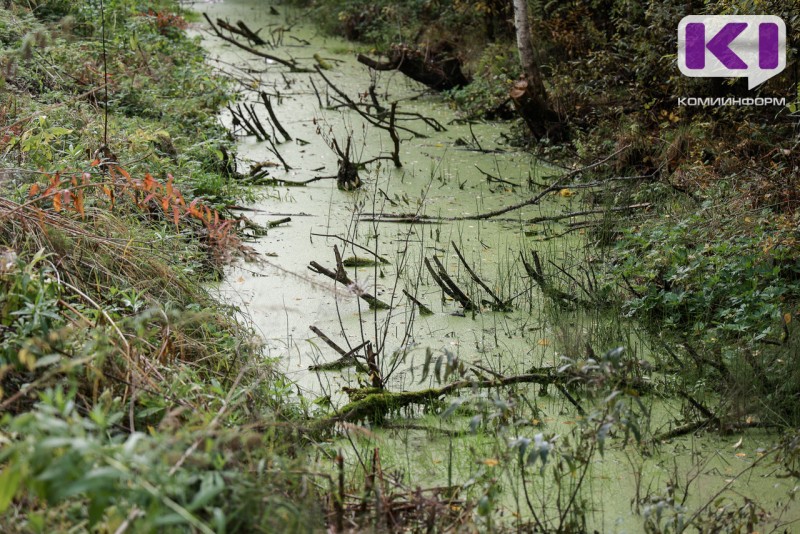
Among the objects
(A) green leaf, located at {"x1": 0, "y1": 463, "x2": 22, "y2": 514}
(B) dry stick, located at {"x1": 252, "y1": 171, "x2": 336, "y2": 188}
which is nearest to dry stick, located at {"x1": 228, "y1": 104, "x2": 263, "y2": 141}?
(B) dry stick, located at {"x1": 252, "y1": 171, "x2": 336, "y2": 188}

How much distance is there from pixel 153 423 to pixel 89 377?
279 mm

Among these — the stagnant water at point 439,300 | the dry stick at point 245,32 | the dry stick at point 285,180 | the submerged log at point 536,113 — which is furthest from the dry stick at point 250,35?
the dry stick at point 285,180

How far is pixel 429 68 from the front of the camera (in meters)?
8.11

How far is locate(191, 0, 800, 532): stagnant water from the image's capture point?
2654 millimetres

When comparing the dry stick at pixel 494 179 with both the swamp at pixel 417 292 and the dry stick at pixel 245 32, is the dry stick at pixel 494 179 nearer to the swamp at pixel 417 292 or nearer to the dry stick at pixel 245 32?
the swamp at pixel 417 292

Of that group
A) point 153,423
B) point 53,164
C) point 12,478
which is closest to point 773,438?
point 153,423

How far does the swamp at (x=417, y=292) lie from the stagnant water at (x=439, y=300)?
0.06ft

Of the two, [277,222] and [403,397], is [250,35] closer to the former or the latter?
[277,222]

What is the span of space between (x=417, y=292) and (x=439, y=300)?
0.13 metres

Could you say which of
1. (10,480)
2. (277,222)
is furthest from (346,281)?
(10,480)

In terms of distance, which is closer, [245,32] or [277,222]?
[277,222]

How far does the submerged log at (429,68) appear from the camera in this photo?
800 cm

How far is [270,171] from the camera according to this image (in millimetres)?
5969

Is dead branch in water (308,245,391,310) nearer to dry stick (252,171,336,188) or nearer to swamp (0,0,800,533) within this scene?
swamp (0,0,800,533)
